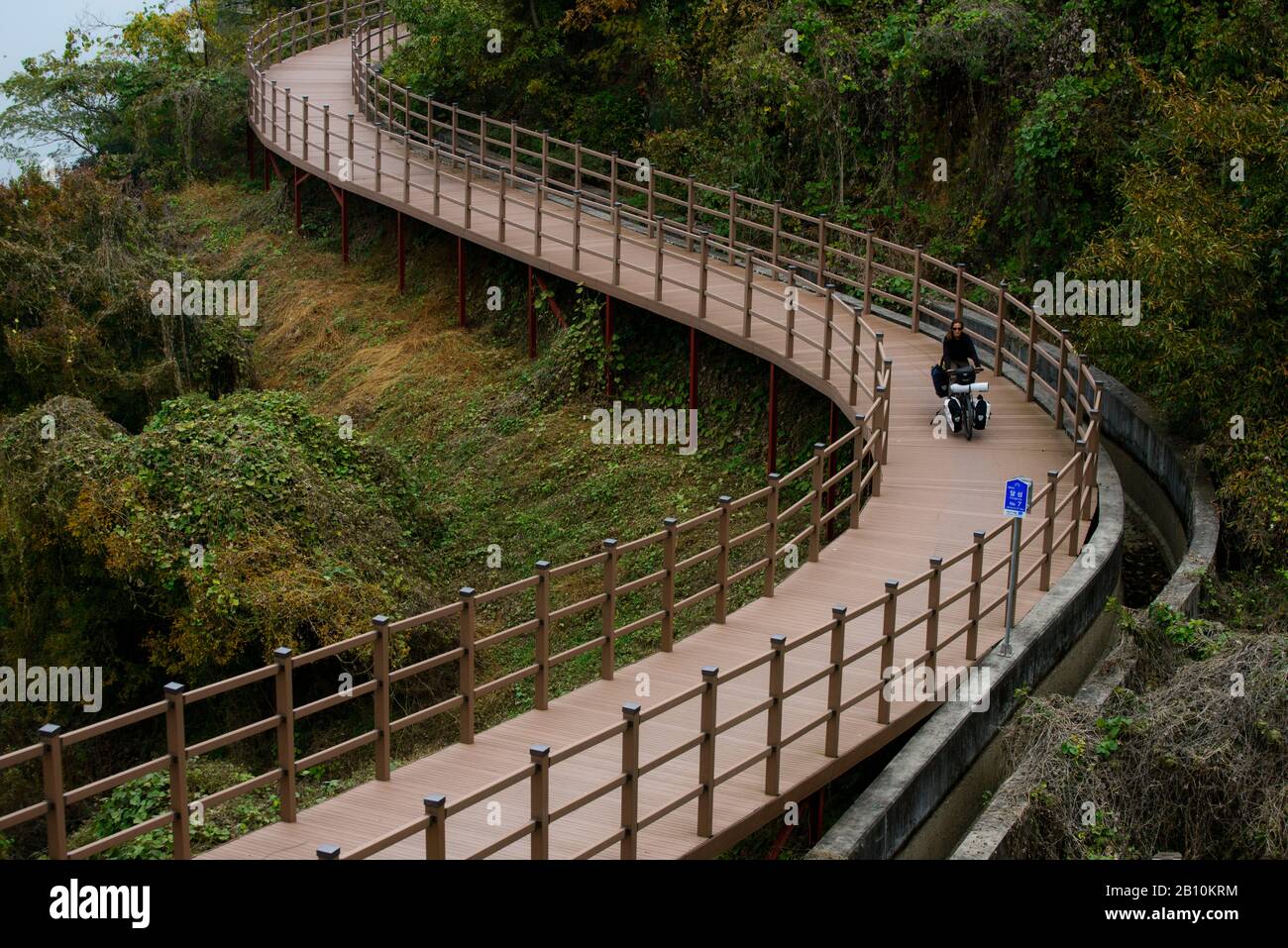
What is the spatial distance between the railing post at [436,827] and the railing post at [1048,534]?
24.3ft

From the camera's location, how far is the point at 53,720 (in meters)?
→ 15.6

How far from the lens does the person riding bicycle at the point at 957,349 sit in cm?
1753

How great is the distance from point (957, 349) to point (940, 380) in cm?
41

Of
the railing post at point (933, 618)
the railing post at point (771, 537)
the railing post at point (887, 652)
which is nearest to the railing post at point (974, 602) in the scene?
the railing post at point (933, 618)

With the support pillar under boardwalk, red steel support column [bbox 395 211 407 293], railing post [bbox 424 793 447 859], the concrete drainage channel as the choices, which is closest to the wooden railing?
railing post [bbox 424 793 447 859]

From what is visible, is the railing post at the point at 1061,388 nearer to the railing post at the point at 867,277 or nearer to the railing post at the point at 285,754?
the railing post at the point at 867,277

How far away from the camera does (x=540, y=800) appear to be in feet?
28.7

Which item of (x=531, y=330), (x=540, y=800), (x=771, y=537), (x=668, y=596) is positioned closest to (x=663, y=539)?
(x=668, y=596)

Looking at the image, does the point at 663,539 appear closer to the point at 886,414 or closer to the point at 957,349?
the point at 886,414

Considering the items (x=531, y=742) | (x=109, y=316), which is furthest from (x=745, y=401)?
(x=531, y=742)

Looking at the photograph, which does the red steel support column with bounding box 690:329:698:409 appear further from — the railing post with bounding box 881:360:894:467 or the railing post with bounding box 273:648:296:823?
the railing post with bounding box 273:648:296:823

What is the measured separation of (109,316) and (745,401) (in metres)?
9.00

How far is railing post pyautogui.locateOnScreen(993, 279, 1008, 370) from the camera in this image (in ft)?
62.2

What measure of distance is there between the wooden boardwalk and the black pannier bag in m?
0.51
